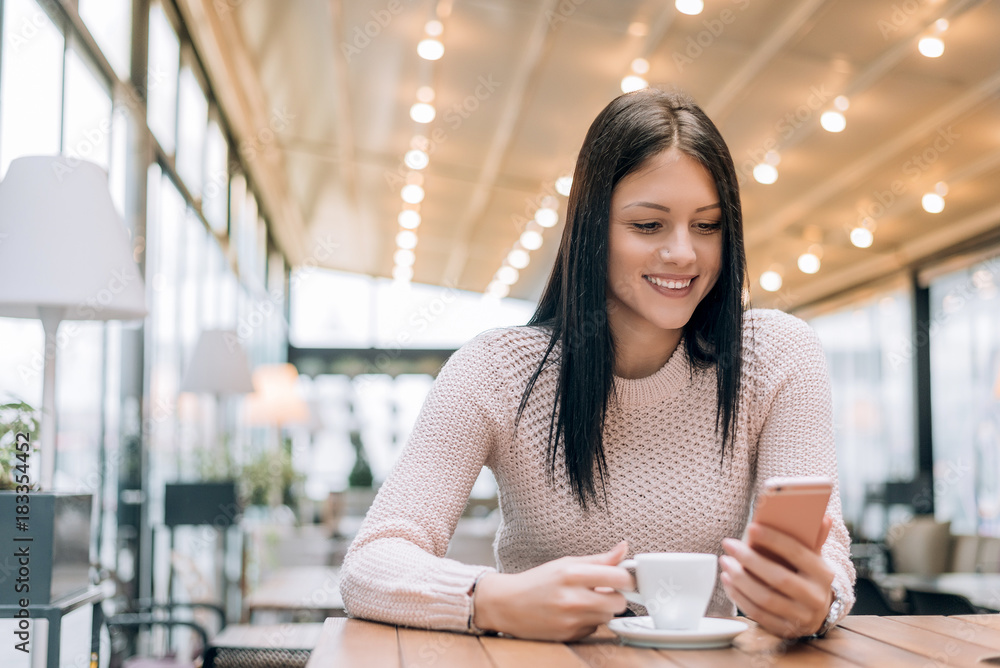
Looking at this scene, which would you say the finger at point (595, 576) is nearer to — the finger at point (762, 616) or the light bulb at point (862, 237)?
the finger at point (762, 616)

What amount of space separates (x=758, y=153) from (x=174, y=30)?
413cm

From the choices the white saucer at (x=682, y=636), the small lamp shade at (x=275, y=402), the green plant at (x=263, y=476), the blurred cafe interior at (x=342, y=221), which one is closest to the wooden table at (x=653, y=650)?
the white saucer at (x=682, y=636)

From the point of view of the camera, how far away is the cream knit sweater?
125cm

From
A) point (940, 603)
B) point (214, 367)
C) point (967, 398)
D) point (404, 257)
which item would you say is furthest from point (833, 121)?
point (404, 257)

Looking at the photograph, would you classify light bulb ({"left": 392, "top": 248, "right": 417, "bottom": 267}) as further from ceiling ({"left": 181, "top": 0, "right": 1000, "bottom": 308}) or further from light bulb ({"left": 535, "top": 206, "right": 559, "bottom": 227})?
light bulb ({"left": 535, "top": 206, "right": 559, "bottom": 227})

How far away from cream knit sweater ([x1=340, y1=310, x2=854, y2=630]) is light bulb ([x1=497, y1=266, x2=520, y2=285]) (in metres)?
10.8

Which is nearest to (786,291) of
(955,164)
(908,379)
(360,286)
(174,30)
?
(908,379)

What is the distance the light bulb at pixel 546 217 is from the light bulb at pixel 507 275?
102 inches

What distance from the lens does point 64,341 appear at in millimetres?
3455

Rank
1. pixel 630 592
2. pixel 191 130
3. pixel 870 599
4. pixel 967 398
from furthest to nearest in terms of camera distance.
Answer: pixel 967 398
pixel 191 130
pixel 870 599
pixel 630 592

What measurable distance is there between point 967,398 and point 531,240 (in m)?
4.60

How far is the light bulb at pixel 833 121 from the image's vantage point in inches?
241

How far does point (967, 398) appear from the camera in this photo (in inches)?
329

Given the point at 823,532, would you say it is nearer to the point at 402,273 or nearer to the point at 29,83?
the point at 29,83
